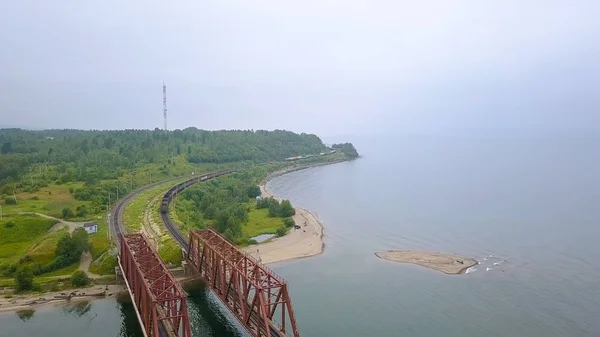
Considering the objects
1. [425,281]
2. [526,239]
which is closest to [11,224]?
[425,281]

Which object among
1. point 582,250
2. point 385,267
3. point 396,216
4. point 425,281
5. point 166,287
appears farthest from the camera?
point 396,216

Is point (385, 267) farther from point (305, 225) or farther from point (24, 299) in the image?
point (24, 299)

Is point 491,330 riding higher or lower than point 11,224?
lower

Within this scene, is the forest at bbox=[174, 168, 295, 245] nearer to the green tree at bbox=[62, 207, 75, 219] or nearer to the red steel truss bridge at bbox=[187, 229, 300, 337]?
the green tree at bbox=[62, 207, 75, 219]

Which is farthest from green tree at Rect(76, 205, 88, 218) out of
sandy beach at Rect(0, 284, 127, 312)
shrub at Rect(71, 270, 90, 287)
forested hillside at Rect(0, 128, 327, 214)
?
sandy beach at Rect(0, 284, 127, 312)

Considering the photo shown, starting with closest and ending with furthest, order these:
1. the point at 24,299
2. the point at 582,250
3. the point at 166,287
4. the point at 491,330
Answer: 1. the point at 166,287
2. the point at 491,330
3. the point at 24,299
4. the point at 582,250

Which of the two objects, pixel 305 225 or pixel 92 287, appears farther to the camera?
pixel 305 225

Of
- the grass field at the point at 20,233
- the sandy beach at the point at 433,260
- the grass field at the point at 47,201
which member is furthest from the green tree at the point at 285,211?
the grass field at the point at 20,233
